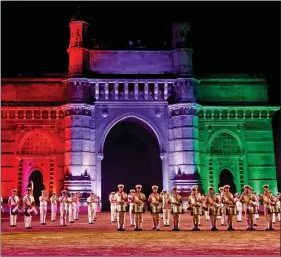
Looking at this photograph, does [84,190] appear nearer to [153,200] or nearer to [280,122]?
[153,200]

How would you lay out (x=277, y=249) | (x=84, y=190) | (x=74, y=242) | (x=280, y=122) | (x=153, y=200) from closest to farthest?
1. (x=277, y=249)
2. (x=74, y=242)
3. (x=153, y=200)
4. (x=84, y=190)
5. (x=280, y=122)

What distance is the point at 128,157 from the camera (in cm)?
3086

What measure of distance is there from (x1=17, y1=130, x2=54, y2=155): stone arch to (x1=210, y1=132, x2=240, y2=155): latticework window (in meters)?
10.0

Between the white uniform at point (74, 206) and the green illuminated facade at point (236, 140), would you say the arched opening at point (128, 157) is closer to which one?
the green illuminated facade at point (236, 140)

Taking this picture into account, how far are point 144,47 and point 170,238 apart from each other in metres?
17.8

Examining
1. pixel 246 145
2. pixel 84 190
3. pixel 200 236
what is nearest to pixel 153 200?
pixel 200 236

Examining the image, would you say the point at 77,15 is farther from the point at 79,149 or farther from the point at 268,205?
the point at 268,205

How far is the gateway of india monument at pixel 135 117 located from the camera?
2667 centimetres

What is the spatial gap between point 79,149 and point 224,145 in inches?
358

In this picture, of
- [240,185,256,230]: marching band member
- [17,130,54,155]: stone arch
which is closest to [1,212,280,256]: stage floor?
[240,185,256,230]: marching band member

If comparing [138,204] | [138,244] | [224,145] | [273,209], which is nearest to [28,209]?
[138,204]

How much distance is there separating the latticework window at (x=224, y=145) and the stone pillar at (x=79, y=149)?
759 centimetres

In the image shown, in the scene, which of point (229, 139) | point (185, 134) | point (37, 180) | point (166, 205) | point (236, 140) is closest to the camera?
point (166, 205)

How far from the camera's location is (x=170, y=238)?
12.7 meters
